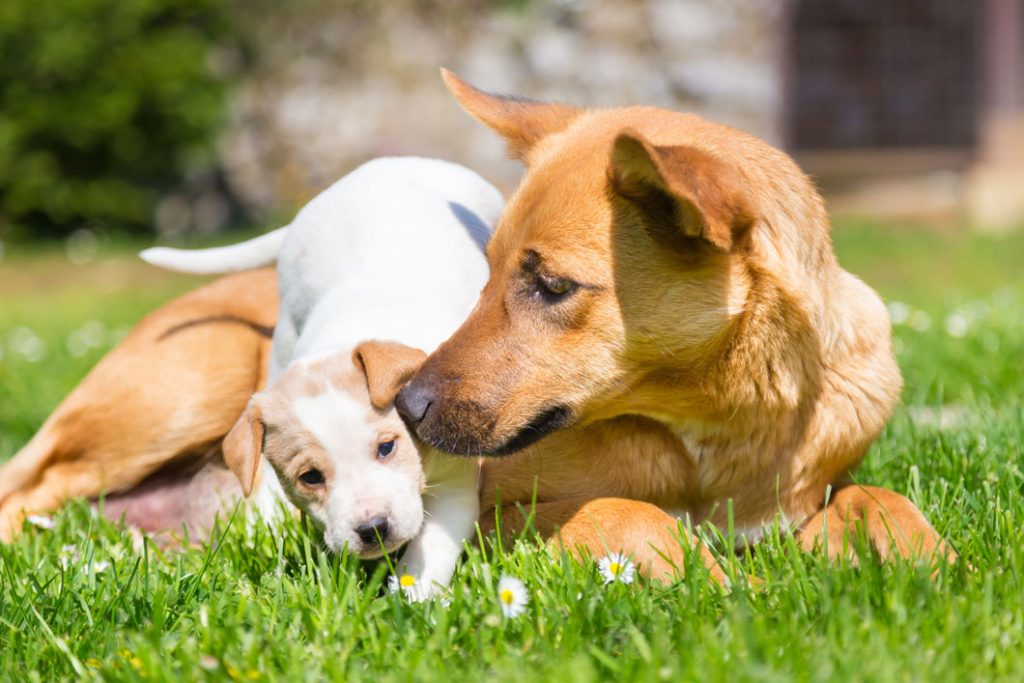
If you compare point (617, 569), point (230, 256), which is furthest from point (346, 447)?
point (230, 256)

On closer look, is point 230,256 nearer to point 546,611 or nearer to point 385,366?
point 385,366

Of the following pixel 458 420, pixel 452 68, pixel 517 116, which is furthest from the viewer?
pixel 452 68

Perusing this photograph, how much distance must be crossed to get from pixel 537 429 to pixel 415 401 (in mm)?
307

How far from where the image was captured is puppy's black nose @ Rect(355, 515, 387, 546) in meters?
2.87

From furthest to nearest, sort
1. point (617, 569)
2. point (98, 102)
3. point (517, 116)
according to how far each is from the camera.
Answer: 1. point (98, 102)
2. point (517, 116)
3. point (617, 569)

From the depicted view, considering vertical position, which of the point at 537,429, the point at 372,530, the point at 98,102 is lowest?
the point at 98,102

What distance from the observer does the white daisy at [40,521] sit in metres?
3.57

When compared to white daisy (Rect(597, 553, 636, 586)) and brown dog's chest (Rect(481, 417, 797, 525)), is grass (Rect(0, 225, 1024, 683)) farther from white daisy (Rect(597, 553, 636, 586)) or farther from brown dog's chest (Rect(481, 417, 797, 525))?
brown dog's chest (Rect(481, 417, 797, 525))

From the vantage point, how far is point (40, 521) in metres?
3.58

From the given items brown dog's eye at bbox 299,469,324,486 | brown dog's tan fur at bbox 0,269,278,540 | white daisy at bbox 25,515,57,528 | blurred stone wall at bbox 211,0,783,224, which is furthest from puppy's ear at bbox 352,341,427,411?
blurred stone wall at bbox 211,0,783,224

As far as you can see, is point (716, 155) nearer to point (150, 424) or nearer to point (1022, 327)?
point (150, 424)

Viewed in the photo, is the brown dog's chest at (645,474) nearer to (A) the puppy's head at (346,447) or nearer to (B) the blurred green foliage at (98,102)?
(A) the puppy's head at (346,447)

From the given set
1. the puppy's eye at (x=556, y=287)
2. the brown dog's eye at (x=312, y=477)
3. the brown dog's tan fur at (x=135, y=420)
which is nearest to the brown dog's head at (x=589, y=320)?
the puppy's eye at (x=556, y=287)

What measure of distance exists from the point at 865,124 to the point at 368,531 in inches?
525
